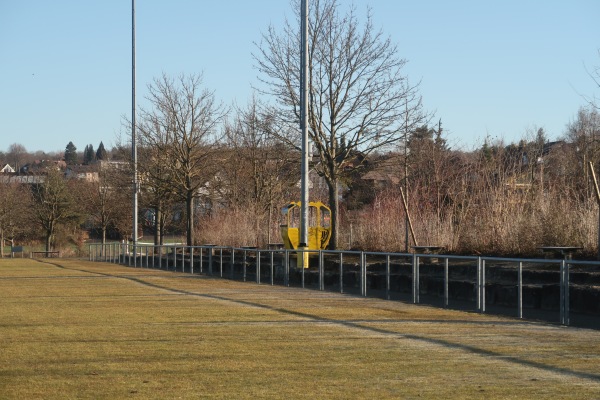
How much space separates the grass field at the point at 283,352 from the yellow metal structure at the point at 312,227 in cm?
1314

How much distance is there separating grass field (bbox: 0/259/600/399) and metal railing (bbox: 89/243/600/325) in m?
0.99

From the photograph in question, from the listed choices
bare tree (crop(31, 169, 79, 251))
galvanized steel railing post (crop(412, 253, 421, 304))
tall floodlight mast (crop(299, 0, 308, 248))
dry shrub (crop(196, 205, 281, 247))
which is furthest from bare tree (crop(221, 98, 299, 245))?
bare tree (crop(31, 169, 79, 251))

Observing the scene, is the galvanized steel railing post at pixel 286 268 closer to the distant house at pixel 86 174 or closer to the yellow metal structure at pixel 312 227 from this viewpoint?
the yellow metal structure at pixel 312 227

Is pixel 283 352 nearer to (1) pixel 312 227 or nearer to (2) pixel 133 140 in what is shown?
(1) pixel 312 227

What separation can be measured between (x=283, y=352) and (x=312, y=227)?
21470mm

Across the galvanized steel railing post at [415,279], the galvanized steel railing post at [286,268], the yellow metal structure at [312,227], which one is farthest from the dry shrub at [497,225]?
the galvanized steel railing post at [286,268]

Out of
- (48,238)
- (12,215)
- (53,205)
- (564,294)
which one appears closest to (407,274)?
(564,294)

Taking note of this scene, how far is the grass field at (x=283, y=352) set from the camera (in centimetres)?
838

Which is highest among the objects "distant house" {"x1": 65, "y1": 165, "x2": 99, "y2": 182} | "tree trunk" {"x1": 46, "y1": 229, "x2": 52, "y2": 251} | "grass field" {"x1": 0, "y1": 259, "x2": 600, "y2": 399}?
"distant house" {"x1": 65, "y1": 165, "x2": 99, "y2": 182}

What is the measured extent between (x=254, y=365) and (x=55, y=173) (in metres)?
72.9

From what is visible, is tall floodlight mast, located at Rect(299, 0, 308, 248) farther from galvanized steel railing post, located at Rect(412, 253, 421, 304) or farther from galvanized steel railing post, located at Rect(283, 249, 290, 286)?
galvanized steel railing post, located at Rect(412, 253, 421, 304)

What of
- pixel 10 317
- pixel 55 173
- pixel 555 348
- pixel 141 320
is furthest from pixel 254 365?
pixel 55 173

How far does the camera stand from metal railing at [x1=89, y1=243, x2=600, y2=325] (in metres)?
16.3

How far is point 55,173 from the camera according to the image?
79.8 metres
